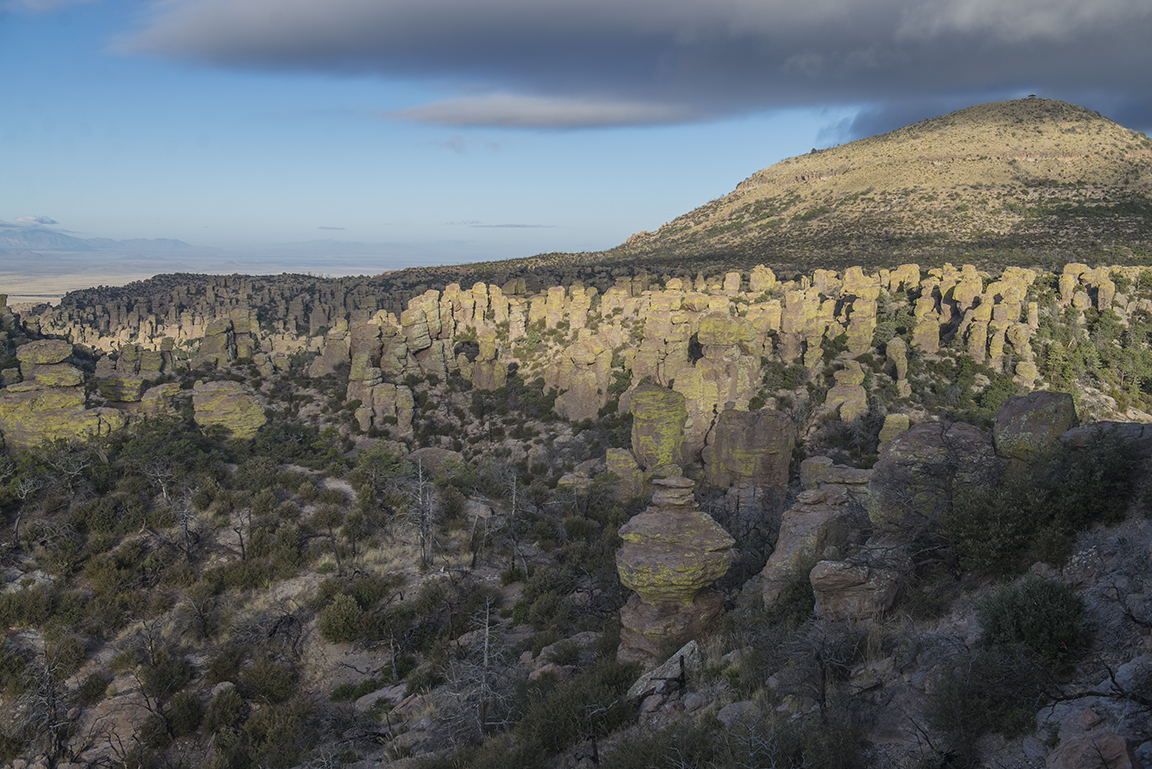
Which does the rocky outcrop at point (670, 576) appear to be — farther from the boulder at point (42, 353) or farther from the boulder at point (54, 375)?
the boulder at point (42, 353)

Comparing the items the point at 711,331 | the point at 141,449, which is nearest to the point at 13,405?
the point at 141,449

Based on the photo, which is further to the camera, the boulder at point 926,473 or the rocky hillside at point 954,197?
the rocky hillside at point 954,197

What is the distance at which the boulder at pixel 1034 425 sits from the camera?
35.9 feet

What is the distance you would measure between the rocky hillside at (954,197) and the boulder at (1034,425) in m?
67.7

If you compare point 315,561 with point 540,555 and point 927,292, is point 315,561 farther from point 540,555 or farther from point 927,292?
point 927,292

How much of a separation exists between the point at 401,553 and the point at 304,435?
15219 millimetres

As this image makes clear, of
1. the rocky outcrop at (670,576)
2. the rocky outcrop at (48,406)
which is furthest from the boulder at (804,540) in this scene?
the rocky outcrop at (48,406)

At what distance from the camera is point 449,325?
180ft

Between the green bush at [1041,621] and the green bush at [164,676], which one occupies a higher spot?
the green bush at [1041,621]

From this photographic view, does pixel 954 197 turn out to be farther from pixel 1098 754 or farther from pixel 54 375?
pixel 1098 754

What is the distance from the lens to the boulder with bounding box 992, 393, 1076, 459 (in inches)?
431

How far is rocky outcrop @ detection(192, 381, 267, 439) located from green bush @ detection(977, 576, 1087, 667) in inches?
1226

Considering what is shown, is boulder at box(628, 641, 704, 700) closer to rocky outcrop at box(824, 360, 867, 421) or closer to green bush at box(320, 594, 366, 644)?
green bush at box(320, 594, 366, 644)

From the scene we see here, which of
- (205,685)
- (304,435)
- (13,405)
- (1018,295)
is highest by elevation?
(1018,295)
